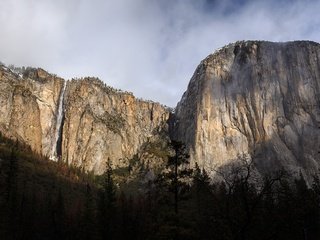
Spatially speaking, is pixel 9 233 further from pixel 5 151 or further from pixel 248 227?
pixel 5 151

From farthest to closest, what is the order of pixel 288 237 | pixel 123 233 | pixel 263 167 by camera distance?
pixel 263 167
pixel 123 233
pixel 288 237

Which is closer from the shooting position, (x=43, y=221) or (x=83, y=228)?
(x=83, y=228)

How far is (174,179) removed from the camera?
138 ft

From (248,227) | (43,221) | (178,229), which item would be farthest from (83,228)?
(248,227)

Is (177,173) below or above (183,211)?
above

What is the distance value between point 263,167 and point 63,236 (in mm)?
106770

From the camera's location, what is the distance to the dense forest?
3206cm

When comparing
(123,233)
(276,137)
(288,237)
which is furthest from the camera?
(276,137)

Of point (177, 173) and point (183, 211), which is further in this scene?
point (177, 173)

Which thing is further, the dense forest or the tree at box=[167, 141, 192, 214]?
the tree at box=[167, 141, 192, 214]

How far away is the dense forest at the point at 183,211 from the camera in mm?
32062

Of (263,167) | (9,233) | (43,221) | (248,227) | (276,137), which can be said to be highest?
(276,137)

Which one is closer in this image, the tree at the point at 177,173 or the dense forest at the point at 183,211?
the dense forest at the point at 183,211

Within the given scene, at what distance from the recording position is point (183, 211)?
41688 mm
